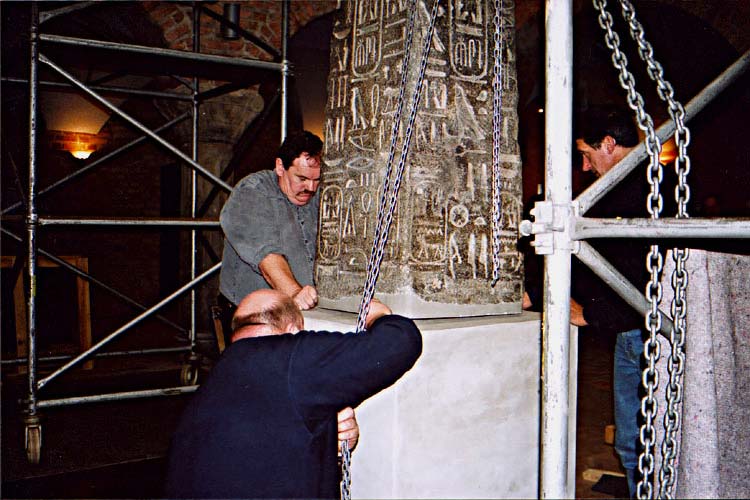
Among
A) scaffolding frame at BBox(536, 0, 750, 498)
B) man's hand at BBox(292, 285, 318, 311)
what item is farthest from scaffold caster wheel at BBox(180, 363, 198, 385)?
scaffolding frame at BBox(536, 0, 750, 498)

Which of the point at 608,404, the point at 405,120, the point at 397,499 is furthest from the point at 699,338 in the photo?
the point at 608,404

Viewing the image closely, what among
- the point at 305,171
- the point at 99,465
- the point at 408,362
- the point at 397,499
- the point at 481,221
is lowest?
the point at 99,465

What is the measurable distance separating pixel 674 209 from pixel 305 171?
1.73 meters

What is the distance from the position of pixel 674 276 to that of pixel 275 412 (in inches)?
39.5

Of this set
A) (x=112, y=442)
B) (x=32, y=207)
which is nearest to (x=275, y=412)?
(x=32, y=207)

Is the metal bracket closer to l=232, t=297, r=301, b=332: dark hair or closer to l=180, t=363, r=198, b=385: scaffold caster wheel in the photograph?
l=232, t=297, r=301, b=332: dark hair

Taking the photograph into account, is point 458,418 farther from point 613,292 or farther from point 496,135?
point 613,292

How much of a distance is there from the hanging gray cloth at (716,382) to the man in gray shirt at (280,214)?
6.44 feet

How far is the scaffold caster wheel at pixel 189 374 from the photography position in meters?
5.21

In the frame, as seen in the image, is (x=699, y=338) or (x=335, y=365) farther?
(x=335, y=365)

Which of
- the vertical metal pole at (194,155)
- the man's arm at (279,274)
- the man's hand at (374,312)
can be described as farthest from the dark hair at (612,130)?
the vertical metal pole at (194,155)

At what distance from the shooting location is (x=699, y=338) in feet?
5.21

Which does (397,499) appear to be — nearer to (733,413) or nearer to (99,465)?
(733,413)

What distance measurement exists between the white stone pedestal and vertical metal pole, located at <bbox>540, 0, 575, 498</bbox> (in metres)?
0.70
